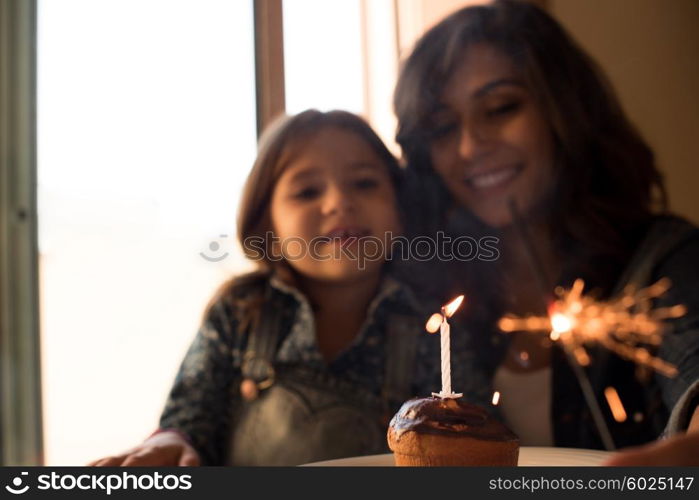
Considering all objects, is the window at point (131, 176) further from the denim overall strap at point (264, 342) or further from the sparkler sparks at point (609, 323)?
the sparkler sparks at point (609, 323)

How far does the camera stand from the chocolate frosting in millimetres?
363

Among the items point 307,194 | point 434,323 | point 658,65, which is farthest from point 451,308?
point 658,65

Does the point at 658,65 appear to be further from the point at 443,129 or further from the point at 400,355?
the point at 400,355

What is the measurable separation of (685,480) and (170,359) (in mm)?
350

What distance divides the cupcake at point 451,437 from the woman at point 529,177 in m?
0.15

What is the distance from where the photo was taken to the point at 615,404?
0.52m

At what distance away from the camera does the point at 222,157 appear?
0.57 meters

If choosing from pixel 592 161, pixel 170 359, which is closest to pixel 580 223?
pixel 592 161

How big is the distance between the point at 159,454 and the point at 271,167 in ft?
0.69

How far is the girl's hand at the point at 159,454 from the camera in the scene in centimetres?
41

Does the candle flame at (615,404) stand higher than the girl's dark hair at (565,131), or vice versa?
the girl's dark hair at (565,131)

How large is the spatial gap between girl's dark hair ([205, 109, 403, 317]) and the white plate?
17 cm

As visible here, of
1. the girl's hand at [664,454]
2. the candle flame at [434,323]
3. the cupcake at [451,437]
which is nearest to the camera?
the girl's hand at [664,454]

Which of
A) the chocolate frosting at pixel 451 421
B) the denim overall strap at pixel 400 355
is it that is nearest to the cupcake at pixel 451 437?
the chocolate frosting at pixel 451 421
